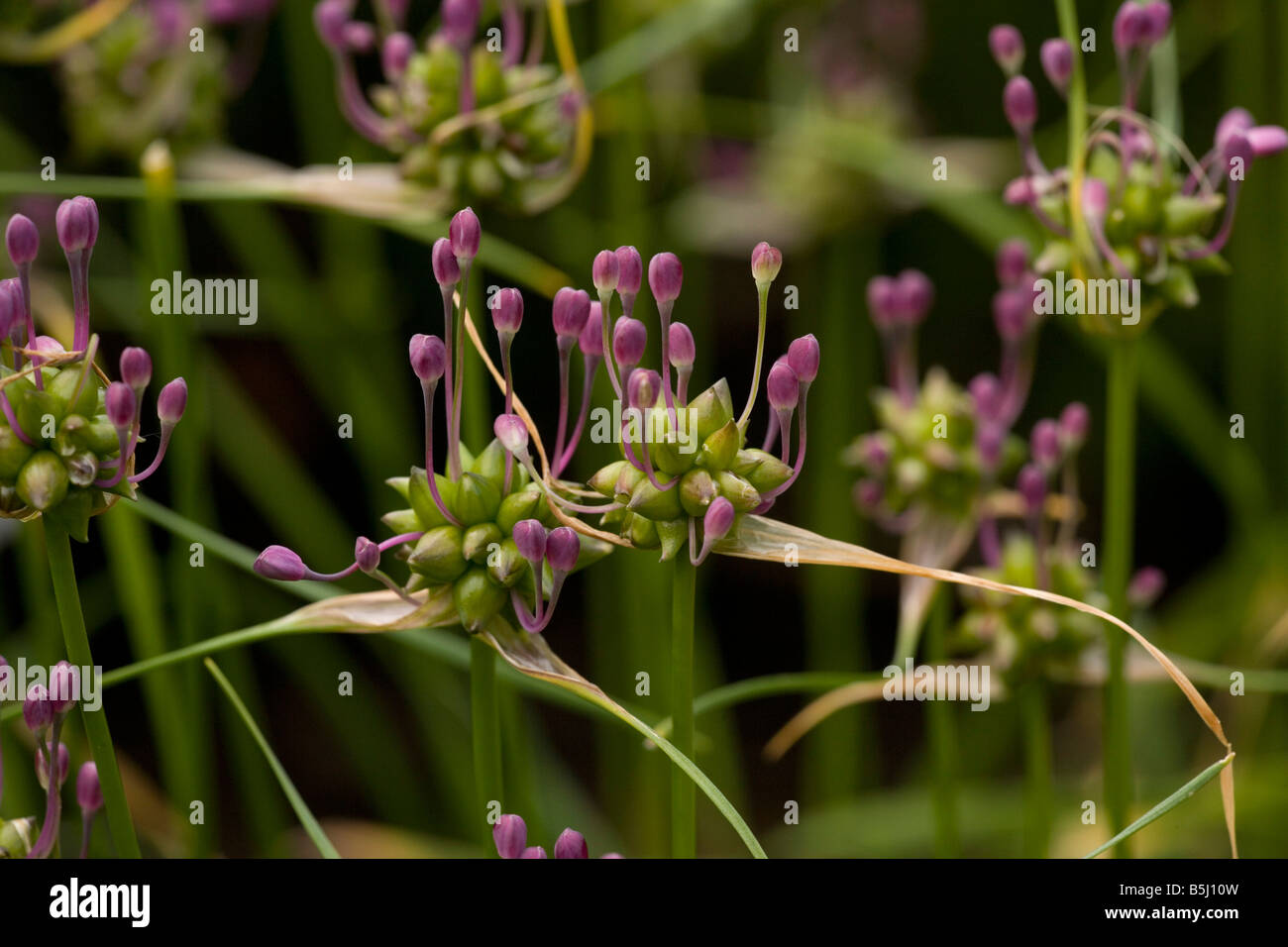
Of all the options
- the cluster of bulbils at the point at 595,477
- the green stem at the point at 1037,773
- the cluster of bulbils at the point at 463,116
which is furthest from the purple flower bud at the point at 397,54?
the green stem at the point at 1037,773

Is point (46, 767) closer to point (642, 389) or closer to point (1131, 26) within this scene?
point (642, 389)

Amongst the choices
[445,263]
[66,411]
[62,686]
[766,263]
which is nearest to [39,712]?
[62,686]

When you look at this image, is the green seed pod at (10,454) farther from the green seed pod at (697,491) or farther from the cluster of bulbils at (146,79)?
the cluster of bulbils at (146,79)

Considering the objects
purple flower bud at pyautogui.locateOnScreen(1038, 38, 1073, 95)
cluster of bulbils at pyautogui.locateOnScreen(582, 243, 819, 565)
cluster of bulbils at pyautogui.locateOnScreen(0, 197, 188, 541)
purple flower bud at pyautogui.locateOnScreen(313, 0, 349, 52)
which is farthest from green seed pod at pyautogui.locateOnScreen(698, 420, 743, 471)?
purple flower bud at pyautogui.locateOnScreen(313, 0, 349, 52)

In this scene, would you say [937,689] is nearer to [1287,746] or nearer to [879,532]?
[1287,746]
